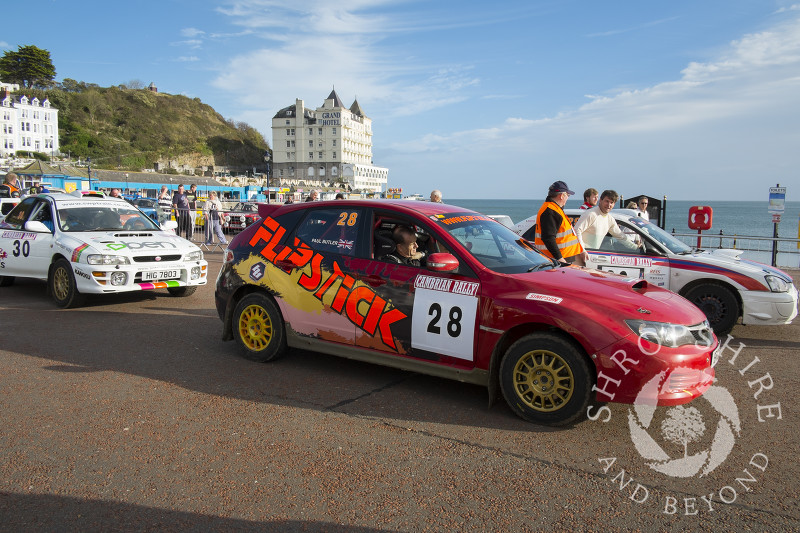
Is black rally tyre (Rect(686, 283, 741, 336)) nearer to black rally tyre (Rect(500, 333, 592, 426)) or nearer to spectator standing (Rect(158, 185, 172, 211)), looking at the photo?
black rally tyre (Rect(500, 333, 592, 426))

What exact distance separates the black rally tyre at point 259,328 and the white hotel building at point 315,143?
494 ft

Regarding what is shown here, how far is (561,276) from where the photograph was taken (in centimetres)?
476

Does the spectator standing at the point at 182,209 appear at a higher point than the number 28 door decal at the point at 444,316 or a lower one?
higher

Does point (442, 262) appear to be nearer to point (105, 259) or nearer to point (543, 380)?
point (543, 380)

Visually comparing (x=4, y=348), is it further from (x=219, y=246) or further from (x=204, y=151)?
(x=204, y=151)

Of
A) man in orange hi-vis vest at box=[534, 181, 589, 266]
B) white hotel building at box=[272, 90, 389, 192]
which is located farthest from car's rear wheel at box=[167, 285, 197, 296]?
white hotel building at box=[272, 90, 389, 192]

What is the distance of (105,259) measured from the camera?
8.27 metres

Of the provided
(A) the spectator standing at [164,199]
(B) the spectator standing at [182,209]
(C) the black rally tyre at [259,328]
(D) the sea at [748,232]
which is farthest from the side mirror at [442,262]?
(A) the spectator standing at [164,199]

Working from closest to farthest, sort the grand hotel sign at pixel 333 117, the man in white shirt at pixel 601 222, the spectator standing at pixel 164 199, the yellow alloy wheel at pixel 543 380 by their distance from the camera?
the yellow alloy wheel at pixel 543 380
the man in white shirt at pixel 601 222
the spectator standing at pixel 164 199
the grand hotel sign at pixel 333 117

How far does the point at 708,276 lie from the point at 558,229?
89.4 inches

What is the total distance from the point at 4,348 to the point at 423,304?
4845mm

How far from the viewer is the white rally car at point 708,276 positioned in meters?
7.27

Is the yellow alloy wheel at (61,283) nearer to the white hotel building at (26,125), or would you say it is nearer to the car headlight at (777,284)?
the car headlight at (777,284)

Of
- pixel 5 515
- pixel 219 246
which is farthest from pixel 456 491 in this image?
pixel 219 246
